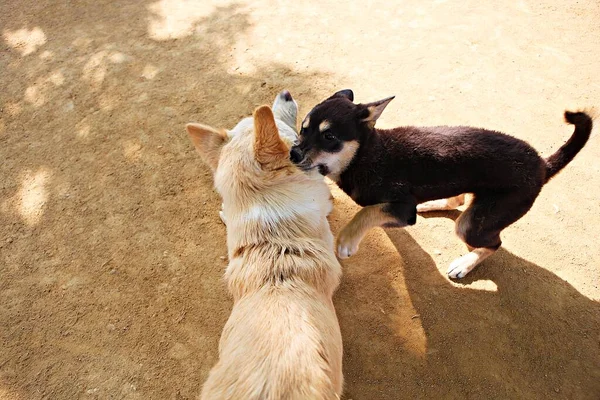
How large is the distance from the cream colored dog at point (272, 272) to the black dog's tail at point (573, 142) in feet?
6.17

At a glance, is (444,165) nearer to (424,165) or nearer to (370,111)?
(424,165)

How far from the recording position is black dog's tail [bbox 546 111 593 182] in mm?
2863

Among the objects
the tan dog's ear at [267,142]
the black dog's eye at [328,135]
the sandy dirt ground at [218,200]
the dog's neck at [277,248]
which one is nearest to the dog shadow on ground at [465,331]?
the sandy dirt ground at [218,200]

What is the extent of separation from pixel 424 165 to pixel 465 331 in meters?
1.53

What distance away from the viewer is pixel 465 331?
3.31 m

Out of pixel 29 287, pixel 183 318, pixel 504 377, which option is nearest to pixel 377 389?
pixel 504 377

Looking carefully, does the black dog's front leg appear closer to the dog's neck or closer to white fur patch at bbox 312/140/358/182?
white fur patch at bbox 312/140/358/182

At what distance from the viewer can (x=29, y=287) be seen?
142 inches

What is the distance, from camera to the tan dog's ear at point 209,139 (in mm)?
2701

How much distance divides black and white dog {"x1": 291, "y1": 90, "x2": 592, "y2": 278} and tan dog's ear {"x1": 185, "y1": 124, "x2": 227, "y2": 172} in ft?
2.00

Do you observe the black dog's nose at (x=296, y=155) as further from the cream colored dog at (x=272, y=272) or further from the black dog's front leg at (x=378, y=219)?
the black dog's front leg at (x=378, y=219)

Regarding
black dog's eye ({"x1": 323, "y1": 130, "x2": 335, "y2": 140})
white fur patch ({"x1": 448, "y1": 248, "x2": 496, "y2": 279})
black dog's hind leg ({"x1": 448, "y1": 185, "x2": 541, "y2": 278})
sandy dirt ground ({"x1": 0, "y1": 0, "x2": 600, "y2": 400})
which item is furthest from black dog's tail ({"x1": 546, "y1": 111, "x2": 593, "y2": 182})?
black dog's eye ({"x1": 323, "y1": 130, "x2": 335, "y2": 140})

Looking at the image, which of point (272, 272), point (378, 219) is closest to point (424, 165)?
point (378, 219)

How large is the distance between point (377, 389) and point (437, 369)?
1.76 ft
